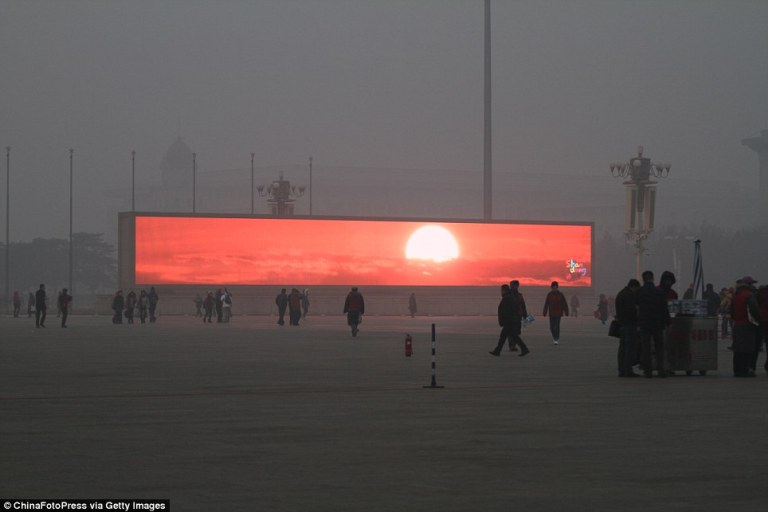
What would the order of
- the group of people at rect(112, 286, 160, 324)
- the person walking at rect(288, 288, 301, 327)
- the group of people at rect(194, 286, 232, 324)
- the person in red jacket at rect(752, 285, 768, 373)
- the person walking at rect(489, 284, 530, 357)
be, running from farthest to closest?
1. the group of people at rect(194, 286, 232, 324)
2. the group of people at rect(112, 286, 160, 324)
3. the person walking at rect(288, 288, 301, 327)
4. the person walking at rect(489, 284, 530, 357)
5. the person in red jacket at rect(752, 285, 768, 373)

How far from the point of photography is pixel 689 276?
161m

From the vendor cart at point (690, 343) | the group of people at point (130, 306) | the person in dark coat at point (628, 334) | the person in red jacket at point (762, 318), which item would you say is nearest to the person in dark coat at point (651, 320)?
the person in dark coat at point (628, 334)

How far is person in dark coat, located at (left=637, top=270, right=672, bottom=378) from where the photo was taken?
22078mm

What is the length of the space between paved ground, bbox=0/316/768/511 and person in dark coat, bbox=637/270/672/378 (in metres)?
0.63

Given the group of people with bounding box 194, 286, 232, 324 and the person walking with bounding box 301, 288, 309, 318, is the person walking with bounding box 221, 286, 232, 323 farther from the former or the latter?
the person walking with bounding box 301, 288, 309, 318

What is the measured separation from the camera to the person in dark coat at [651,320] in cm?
2208

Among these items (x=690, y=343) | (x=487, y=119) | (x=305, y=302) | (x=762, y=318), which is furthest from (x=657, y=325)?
(x=487, y=119)

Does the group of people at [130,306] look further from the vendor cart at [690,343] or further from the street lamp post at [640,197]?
A: the vendor cart at [690,343]

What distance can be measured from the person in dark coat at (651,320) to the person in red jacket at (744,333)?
1.27 meters

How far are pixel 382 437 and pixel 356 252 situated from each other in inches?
2712

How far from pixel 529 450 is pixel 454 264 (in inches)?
2810

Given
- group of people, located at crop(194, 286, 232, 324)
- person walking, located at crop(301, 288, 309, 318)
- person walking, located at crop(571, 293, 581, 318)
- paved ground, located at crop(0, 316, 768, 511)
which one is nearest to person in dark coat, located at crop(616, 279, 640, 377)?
paved ground, located at crop(0, 316, 768, 511)

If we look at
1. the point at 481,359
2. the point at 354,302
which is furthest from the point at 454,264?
the point at 481,359

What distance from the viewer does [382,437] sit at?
1341 centimetres
